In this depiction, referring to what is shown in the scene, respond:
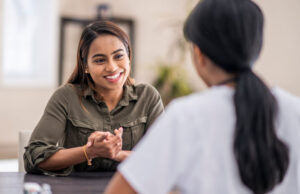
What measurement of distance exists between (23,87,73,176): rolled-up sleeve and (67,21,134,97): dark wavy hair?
0.29ft

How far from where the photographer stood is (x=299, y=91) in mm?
5969

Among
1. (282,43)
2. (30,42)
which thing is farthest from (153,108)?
(282,43)

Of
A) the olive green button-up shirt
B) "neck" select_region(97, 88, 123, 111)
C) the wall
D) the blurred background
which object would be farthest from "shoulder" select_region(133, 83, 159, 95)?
the wall

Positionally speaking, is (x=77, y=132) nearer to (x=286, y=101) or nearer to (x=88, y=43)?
(x=88, y=43)

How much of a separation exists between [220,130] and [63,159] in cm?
95

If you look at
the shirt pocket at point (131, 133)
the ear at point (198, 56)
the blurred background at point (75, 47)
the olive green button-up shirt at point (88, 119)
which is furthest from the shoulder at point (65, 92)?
the blurred background at point (75, 47)

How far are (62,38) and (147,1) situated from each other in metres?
1.15

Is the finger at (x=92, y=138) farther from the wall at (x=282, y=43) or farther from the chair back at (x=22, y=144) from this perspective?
the wall at (x=282, y=43)

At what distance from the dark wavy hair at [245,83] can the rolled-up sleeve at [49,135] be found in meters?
0.98

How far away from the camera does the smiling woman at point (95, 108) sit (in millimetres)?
1863

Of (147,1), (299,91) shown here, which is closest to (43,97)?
(147,1)

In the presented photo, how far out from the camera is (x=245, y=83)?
1007 millimetres

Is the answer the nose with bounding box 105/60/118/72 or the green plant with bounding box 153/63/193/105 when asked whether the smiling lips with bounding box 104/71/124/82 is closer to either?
the nose with bounding box 105/60/118/72

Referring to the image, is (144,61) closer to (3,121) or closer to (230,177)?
(3,121)
